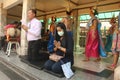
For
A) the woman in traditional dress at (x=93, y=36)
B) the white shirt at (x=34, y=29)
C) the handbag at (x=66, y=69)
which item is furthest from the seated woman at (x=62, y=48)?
the woman in traditional dress at (x=93, y=36)

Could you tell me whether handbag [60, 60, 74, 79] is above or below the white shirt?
below

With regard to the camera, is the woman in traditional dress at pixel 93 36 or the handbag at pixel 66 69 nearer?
the handbag at pixel 66 69

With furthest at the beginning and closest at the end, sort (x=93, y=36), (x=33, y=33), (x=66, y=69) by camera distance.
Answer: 1. (x=93, y=36)
2. (x=33, y=33)
3. (x=66, y=69)

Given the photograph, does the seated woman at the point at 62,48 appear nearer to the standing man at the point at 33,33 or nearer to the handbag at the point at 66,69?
the handbag at the point at 66,69

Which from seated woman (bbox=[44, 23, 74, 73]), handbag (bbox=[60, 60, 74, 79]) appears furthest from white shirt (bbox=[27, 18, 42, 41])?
handbag (bbox=[60, 60, 74, 79])

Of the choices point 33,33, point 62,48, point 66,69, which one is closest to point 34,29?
point 33,33

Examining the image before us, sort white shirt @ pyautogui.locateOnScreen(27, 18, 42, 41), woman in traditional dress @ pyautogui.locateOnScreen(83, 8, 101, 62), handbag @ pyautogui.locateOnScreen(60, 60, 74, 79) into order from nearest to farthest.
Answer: handbag @ pyautogui.locateOnScreen(60, 60, 74, 79) → white shirt @ pyautogui.locateOnScreen(27, 18, 42, 41) → woman in traditional dress @ pyautogui.locateOnScreen(83, 8, 101, 62)

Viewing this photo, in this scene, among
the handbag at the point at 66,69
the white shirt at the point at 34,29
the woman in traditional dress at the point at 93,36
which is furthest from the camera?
the woman in traditional dress at the point at 93,36

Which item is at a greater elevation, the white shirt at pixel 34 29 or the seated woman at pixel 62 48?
the white shirt at pixel 34 29

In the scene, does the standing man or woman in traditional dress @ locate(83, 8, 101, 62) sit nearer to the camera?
the standing man

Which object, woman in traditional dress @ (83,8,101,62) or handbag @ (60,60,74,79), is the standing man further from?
woman in traditional dress @ (83,8,101,62)

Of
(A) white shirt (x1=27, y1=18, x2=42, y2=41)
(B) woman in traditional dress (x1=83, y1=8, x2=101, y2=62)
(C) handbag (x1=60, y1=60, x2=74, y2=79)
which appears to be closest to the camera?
(C) handbag (x1=60, y1=60, x2=74, y2=79)

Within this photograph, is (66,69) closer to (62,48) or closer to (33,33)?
(62,48)

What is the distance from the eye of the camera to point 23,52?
5.02m
